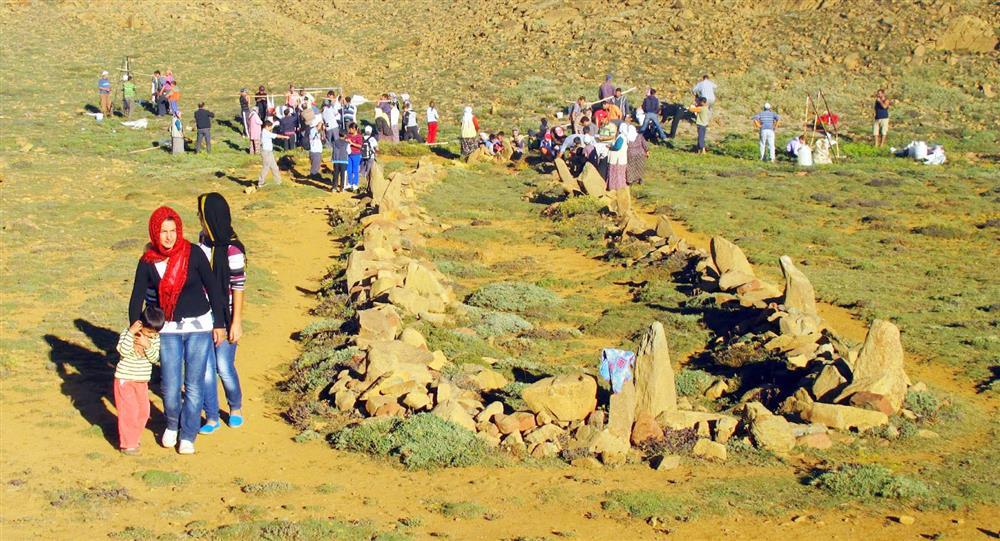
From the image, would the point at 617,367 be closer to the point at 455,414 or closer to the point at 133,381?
the point at 455,414

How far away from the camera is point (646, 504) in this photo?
27.9 ft

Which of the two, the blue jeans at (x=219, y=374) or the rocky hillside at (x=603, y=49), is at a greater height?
the rocky hillside at (x=603, y=49)

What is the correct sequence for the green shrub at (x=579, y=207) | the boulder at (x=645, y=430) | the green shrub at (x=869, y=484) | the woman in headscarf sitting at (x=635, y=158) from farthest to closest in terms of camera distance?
the woman in headscarf sitting at (x=635, y=158) → the green shrub at (x=579, y=207) → the boulder at (x=645, y=430) → the green shrub at (x=869, y=484)

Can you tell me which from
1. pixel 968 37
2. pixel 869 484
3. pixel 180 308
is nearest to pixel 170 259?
pixel 180 308

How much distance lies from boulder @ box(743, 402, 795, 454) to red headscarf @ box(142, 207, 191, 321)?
4.98 meters

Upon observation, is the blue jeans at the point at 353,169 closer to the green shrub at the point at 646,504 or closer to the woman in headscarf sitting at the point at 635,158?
the woman in headscarf sitting at the point at 635,158

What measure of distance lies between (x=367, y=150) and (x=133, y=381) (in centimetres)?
Answer: 1704

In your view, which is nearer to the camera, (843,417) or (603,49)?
(843,417)

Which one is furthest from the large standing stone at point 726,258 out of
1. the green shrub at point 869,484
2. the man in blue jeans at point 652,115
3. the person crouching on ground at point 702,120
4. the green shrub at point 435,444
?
the man in blue jeans at point 652,115

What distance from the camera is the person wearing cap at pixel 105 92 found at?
34.8 metres

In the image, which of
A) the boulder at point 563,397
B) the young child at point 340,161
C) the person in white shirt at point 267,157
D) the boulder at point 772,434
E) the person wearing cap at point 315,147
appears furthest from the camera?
the person wearing cap at point 315,147

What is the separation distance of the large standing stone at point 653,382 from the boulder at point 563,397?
1.53ft

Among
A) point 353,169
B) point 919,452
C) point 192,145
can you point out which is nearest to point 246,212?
point 353,169

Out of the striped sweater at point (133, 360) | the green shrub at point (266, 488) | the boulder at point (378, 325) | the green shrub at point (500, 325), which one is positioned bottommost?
the green shrub at point (266, 488)
